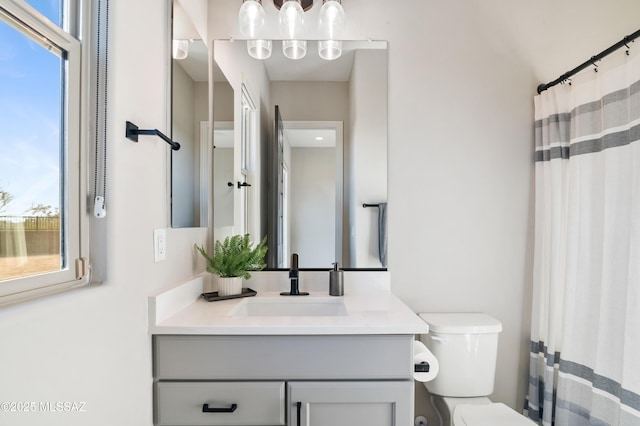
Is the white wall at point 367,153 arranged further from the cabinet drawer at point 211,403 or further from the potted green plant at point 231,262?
the cabinet drawer at point 211,403

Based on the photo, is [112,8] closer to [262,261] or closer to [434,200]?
[262,261]

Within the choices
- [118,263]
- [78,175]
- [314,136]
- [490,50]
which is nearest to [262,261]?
[314,136]

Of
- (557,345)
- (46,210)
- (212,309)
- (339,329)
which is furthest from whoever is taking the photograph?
(557,345)

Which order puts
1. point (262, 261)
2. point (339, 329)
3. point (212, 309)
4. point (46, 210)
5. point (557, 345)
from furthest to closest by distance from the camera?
point (262, 261) < point (557, 345) < point (212, 309) < point (339, 329) < point (46, 210)

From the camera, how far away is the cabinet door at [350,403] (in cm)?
119

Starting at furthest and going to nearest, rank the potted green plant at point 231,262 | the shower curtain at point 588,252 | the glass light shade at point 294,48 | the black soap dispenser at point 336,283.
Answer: the glass light shade at point 294,48 → the black soap dispenser at point 336,283 → the potted green plant at point 231,262 → the shower curtain at point 588,252

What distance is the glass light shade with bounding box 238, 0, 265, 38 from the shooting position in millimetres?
1755

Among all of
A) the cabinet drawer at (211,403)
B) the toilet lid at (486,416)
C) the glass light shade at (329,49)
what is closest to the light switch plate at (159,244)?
the cabinet drawer at (211,403)

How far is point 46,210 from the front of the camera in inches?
32.1

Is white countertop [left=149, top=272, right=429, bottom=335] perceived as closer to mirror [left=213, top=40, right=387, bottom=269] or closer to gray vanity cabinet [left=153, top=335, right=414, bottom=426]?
gray vanity cabinet [left=153, top=335, right=414, bottom=426]

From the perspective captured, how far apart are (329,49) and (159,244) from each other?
4.27ft

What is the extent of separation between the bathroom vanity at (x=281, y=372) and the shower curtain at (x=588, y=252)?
0.81 meters

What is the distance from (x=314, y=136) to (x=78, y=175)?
115 centimetres

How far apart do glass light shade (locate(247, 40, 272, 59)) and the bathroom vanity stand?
132 cm
